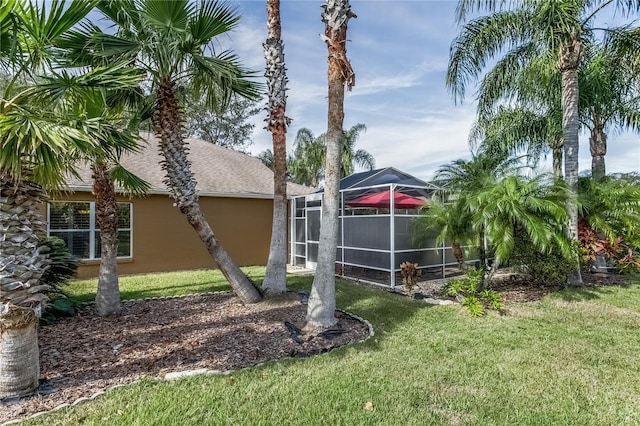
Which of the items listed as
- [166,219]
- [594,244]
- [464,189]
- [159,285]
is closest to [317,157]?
[166,219]

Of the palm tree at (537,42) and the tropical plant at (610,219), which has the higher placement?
the palm tree at (537,42)

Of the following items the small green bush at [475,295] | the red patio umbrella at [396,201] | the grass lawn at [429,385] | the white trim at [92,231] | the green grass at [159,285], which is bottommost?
the grass lawn at [429,385]

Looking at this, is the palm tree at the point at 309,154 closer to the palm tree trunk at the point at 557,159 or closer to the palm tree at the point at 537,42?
the palm tree trunk at the point at 557,159

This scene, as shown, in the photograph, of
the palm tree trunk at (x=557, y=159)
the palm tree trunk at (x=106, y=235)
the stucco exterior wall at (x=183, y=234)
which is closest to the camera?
the palm tree trunk at (x=106, y=235)

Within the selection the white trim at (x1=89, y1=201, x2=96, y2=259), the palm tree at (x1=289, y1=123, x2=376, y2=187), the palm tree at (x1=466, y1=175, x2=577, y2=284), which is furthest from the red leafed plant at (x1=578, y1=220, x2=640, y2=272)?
the palm tree at (x1=289, y1=123, x2=376, y2=187)

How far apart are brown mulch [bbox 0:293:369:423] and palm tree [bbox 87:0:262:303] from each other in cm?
106

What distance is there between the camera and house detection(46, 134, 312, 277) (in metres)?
10.7

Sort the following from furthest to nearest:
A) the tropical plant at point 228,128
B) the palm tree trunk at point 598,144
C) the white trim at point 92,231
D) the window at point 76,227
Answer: the tropical plant at point 228,128
the palm tree trunk at point 598,144
the white trim at point 92,231
the window at point 76,227

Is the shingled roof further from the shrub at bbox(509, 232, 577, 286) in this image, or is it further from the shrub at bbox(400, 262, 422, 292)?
the shrub at bbox(509, 232, 577, 286)

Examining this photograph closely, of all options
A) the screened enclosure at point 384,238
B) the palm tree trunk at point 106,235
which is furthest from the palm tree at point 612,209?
the palm tree trunk at point 106,235

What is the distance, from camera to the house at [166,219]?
1070cm

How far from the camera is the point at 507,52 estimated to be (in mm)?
10031

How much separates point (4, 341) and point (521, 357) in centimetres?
587

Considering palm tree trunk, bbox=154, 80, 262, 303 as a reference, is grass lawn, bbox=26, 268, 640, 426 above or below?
below
